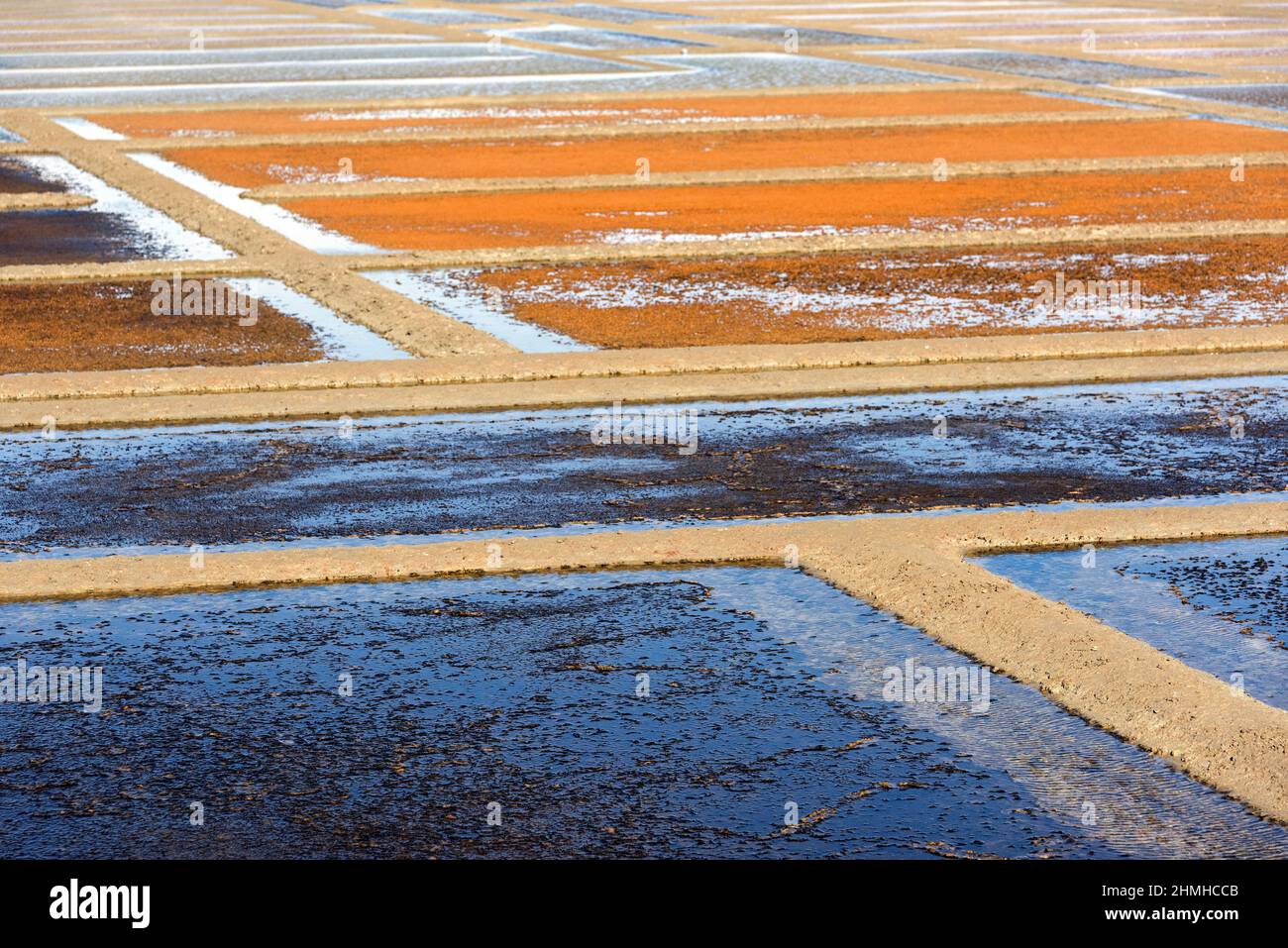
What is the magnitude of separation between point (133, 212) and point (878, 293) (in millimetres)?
8817

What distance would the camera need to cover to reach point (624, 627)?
7.49 meters

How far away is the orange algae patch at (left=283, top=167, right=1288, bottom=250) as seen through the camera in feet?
59.7

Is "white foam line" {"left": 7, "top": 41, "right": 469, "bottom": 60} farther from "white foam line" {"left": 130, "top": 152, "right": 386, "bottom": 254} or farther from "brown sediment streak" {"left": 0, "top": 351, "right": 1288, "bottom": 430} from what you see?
"brown sediment streak" {"left": 0, "top": 351, "right": 1288, "bottom": 430}

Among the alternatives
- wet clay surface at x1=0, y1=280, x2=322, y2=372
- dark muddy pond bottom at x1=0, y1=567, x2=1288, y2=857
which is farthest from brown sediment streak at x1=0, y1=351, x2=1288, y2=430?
dark muddy pond bottom at x1=0, y1=567, x2=1288, y2=857

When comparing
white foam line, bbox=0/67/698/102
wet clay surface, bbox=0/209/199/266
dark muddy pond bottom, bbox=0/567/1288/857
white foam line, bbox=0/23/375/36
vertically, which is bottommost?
dark muddy pond bottom, bbox=0/567/1288/857

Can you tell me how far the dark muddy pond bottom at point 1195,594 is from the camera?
7.10 meters

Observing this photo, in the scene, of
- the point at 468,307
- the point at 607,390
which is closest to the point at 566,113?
the point at 468,307

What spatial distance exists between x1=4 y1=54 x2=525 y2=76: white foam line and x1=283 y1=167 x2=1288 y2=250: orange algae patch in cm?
1954

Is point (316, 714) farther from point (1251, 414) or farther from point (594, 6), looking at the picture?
point (594, 6)

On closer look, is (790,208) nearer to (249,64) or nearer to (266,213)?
(266,213)

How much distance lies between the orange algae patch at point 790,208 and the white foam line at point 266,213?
0.72 feet
